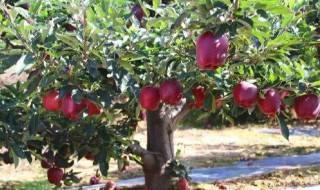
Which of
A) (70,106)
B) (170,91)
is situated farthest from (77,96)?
(170,91)

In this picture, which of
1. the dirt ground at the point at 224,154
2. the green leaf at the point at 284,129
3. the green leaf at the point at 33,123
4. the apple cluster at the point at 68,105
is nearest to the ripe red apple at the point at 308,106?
the green leaf at the point at 284,129

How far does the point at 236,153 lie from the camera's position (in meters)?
6.99

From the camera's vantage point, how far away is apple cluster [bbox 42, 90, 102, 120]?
71.6 inches

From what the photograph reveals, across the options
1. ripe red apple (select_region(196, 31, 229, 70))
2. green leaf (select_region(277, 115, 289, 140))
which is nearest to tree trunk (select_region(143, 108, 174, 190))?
green leaf (select_region(277, 115, 289, 140))

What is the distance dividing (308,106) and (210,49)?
0.55m

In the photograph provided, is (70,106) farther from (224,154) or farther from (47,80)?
(224,154)

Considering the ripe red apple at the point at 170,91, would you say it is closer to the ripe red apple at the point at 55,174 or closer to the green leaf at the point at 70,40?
the green leaf at the point at 70,40

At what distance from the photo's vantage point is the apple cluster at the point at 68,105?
1819 millimetres

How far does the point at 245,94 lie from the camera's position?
1.82 metres

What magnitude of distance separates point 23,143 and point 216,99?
109 cm

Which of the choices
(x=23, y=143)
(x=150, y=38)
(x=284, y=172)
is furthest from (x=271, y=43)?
(x=284, y=172)

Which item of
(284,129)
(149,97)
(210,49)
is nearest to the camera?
(210,49)

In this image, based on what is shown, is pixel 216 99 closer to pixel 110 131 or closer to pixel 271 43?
pixel 271 43

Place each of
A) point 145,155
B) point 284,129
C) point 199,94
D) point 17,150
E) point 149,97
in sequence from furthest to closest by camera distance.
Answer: point 145,155, point 17,150, point 199,94, point 284,129, point 149,97
